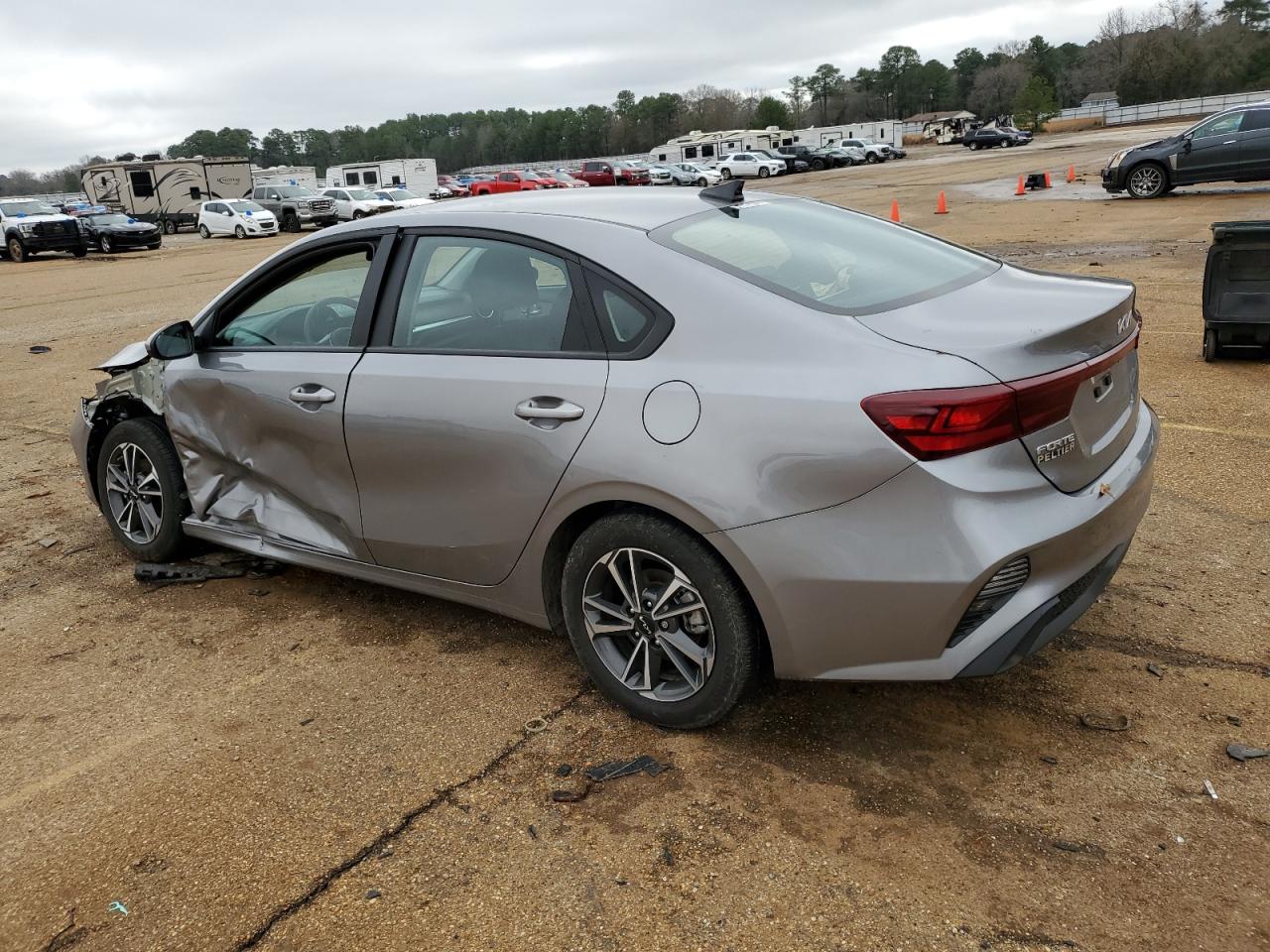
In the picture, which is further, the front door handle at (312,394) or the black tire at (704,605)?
the front door handle at (312,394)

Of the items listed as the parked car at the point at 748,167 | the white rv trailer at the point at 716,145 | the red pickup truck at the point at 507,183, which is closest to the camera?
the red pickup truck at the point at 507,183

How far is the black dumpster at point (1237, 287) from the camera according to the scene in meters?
6.78

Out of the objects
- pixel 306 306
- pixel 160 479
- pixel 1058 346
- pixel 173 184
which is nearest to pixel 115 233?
pixel 173 184

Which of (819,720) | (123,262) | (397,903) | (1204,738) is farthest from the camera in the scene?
(123,262)

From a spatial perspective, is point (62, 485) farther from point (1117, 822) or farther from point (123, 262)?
point (123, 262)

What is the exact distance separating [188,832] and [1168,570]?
3.69 m

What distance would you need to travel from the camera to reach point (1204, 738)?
2.96m

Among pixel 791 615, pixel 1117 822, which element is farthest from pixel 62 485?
pixel 1117 822

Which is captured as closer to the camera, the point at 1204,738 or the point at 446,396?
the point at 1204,738

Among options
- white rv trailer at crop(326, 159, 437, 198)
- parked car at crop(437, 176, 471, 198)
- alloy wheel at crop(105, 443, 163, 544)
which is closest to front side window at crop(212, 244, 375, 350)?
alloy wheel at crop(105, 443, 163, 544)

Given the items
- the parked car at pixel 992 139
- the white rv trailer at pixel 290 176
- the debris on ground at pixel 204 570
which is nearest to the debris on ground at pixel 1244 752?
the debris on ground at pixel 204 570

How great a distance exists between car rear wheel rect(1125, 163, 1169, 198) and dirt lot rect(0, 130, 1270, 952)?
18.2 meters

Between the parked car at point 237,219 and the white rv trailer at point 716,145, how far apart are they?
41576 mm

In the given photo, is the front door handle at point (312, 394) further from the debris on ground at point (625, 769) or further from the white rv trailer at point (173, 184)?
the white rv trailer at point (173, 184)
